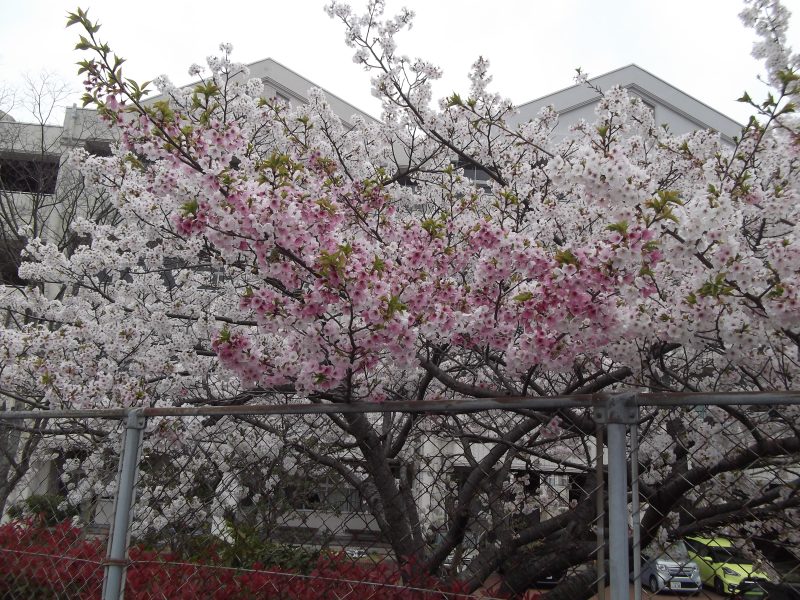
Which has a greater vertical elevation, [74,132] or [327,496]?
[74,132]

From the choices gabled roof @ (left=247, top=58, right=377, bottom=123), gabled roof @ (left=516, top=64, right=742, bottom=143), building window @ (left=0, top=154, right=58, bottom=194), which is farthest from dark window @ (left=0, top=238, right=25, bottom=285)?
gabled roof @ (left=516, top=64, right=742, bottom=143)

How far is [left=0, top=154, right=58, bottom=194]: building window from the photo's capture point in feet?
41.3

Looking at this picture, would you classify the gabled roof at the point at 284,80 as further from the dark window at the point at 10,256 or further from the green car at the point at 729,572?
the green car at the point at 729,572

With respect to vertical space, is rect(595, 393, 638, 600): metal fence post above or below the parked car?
above

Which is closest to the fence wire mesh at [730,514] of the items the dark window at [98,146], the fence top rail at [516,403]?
the fence top rail at [516,403]

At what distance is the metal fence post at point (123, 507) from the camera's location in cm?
208

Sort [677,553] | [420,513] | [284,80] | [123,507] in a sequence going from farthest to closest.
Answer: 1. [284,80]
2. [420,513]
3. [123,507]
4. [677,553]

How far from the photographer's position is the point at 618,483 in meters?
1.50

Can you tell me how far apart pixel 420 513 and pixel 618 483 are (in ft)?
4.16

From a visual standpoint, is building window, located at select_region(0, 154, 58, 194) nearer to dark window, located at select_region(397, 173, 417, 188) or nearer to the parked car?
dark window, located at select_region(397, 173, 417, 188)

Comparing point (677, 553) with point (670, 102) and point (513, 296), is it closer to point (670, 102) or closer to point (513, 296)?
point (513, 296)

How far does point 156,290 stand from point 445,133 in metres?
3.51

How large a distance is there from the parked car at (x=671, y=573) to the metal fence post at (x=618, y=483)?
0.27ft

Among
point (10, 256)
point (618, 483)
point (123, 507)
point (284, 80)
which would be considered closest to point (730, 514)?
point (618, 483)
